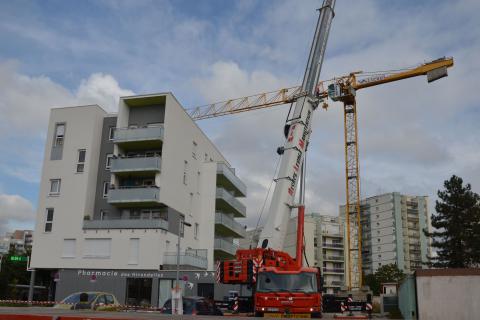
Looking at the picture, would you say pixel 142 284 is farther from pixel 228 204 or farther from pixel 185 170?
pixel 228 204

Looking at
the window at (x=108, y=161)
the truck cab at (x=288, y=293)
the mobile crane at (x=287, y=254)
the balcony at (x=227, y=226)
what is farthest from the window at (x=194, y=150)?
the truck cab at (x=288, y=293)

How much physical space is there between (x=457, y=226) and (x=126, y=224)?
3290cm

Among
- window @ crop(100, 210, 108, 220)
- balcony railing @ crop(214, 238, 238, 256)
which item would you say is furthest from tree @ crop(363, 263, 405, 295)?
window @ crop(100, 210, 108, 220)

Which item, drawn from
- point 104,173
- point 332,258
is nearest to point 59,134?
point 104,173

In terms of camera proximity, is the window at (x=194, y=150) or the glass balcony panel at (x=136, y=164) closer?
the glass balcony panel at (x=136, y=164)

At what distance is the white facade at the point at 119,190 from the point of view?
42625 millimetres

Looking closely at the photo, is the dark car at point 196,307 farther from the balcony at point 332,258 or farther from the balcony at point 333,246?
the balcony at point 333,246

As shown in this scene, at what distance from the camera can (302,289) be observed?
20781 mm

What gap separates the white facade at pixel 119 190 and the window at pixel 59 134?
92 millimetres

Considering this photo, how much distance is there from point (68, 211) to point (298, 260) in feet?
82.8

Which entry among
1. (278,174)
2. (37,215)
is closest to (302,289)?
(278,174)

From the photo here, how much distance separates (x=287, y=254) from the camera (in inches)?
992

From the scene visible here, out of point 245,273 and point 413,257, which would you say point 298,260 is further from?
point 413,257

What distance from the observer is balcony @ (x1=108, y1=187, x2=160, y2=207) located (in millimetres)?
42406
